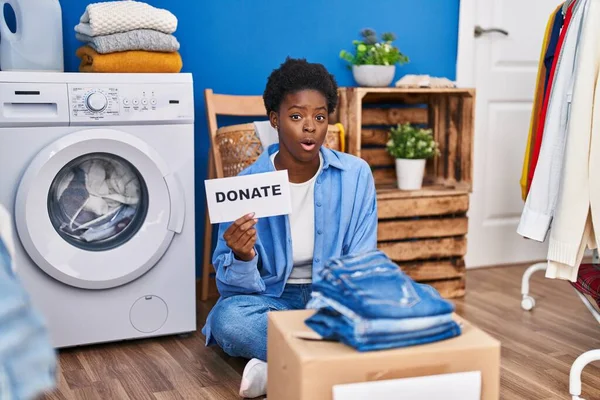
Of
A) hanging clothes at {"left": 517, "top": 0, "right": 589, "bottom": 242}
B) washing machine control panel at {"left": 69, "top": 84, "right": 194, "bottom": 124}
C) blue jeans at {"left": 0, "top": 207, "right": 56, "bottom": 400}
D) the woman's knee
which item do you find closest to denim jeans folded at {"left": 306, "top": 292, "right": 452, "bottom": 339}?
blue jeans at {"left": 0, "top": 207, "right": 56, "bottom": 400}

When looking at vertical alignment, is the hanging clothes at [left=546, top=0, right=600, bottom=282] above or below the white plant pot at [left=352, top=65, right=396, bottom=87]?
below

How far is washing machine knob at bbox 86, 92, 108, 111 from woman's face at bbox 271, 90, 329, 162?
0.60m

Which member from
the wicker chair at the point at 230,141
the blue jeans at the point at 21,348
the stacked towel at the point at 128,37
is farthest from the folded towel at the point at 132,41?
the blue jeans at the point at 21,348

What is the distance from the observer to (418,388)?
124cm

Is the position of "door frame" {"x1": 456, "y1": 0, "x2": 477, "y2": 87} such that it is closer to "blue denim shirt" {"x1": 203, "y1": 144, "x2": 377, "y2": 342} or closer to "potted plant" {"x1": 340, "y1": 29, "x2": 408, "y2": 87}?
"potted plant" {"x1": 340, "y1": 29, "x2": 408, "y2": 87}

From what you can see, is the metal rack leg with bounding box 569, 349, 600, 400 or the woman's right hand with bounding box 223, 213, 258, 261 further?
the metal rack leg with bounding box 569, 349, 600, 400

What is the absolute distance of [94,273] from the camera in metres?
2.35

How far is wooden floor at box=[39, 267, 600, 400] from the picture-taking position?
2090 mm

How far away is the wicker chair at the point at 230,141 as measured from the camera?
2.69 meters

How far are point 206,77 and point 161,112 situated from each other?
0.66 m

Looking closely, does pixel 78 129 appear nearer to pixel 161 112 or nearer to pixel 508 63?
pixel 161 112

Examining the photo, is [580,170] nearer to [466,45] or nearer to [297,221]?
[297,221]

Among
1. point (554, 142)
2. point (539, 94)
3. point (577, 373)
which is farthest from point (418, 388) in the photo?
point (539, 94)

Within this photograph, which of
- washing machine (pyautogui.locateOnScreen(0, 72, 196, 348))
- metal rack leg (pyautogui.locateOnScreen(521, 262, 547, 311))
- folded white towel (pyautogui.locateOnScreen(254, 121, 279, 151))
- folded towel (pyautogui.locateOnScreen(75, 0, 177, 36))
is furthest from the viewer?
metal rack leg (pyautogui.locateOnScreen(521, 262, 547, 311))
